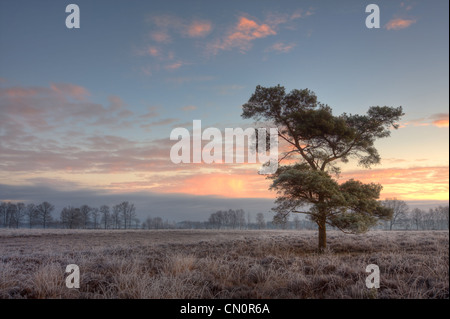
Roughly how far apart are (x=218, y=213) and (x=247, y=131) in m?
135

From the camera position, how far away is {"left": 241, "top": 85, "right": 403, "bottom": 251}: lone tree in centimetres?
1363

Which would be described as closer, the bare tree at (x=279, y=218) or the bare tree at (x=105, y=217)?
the bare tree at (x=279, y=218)

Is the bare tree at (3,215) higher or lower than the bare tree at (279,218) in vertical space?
lower

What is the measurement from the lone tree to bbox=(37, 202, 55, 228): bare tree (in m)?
122

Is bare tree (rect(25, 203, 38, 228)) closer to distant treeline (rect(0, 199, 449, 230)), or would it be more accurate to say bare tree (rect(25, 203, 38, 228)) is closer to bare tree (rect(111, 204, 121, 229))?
distant treeline (rect(0, 199, 449, 230))

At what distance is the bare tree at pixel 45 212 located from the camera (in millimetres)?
107938

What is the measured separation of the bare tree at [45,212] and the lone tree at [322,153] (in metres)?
122

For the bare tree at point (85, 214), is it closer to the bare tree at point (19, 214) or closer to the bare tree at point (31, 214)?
the bare tree at point (31, 214)

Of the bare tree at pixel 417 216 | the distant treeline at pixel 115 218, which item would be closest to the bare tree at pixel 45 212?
the distant treeline at pixel 115 218

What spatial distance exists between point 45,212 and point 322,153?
12511 cm

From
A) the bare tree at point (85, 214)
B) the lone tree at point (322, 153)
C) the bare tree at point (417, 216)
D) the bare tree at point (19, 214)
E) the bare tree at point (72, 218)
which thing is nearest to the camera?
the lone tree at point (322, 153)

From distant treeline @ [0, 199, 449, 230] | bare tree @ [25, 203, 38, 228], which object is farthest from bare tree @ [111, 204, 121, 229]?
bare tree @ [25, 203, 38, 228]
